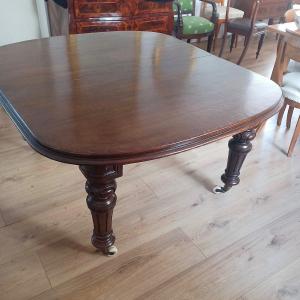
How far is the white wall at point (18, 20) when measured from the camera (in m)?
2.66

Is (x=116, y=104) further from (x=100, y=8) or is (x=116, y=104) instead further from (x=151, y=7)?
(x=151, y=7)

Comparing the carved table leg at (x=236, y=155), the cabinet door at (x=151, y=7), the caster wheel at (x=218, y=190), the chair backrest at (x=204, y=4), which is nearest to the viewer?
the carved table leg at (x=236, y=155)

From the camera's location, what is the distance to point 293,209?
1609 millimetres

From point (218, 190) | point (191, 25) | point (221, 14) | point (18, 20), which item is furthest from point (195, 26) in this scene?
point (218, 190)

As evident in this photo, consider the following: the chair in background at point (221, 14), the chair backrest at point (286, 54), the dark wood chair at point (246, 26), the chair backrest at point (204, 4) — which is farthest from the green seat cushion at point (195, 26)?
the chair backrest at point (286, 54)

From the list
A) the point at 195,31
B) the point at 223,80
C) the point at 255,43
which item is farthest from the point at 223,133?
the point at 255,43

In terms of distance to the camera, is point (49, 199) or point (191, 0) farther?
point (191, 0)

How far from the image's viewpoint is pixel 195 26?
315cm

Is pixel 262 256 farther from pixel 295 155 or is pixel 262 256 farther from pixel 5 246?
pixel 5 246

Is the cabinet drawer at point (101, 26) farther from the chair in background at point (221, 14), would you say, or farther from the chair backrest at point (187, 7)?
the chair in background at point (221, 14)

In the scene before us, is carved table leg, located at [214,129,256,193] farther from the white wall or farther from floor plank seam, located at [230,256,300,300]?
the white wall

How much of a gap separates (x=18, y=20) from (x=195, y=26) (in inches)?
68.9

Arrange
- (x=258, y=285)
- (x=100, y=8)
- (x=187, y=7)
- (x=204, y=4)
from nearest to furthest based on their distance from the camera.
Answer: (x=258, y=285) < (x=100, y=8) < (x=187, y=7) < (x=204, y=4)

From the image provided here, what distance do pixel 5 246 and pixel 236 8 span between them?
12.2 ft
